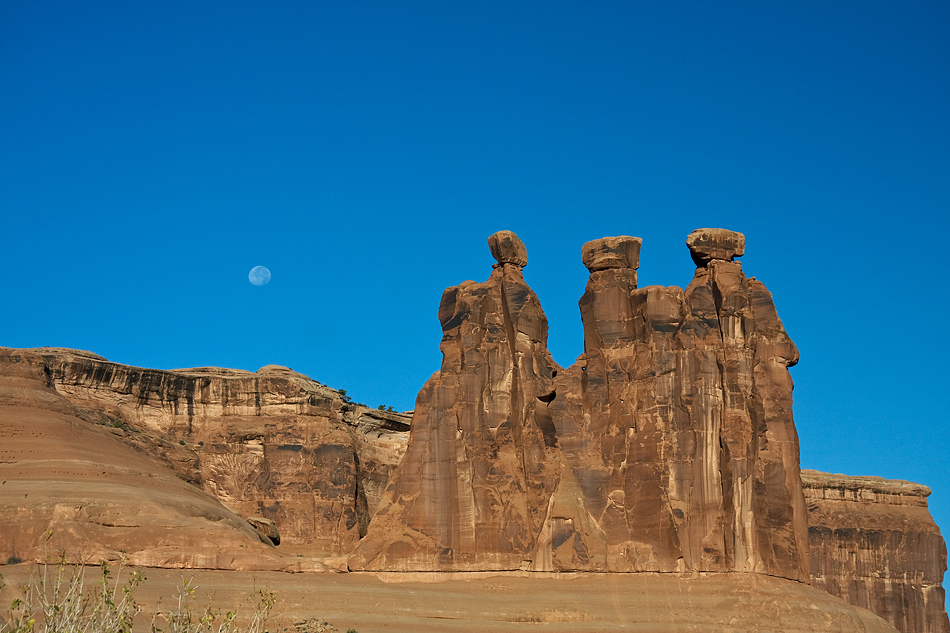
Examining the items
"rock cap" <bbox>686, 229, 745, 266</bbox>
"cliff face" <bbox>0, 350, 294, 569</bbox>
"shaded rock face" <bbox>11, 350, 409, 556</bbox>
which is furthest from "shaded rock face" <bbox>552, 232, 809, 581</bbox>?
"shaded rock face" <bbox>11, 350, 409, 556</bbox>

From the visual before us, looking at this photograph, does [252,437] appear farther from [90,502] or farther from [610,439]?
[610,439]

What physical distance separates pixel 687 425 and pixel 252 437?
3513 cm

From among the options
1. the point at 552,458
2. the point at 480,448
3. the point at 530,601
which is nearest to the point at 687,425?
the point at 552,458

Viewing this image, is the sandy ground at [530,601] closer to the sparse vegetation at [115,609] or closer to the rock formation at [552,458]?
the rock formation at [552,458]

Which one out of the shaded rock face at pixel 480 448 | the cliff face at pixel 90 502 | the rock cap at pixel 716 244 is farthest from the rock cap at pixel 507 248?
the cliff face at pixel 90 502

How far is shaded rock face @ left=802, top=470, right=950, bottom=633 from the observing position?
112750mm

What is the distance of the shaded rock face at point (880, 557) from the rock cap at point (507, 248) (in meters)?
50.4

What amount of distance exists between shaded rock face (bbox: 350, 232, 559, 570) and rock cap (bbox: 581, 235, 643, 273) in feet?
13.4

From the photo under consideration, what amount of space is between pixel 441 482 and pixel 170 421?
28467 millimetres

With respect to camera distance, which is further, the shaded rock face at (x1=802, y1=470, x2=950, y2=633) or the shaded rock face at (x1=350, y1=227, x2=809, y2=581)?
the shaded rock face at (x1=802, y1=470, x2=950, y2=633)

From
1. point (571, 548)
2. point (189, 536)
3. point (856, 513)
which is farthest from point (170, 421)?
point (856, 513)

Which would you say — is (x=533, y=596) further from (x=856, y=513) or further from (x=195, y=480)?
(x=856, y=513)

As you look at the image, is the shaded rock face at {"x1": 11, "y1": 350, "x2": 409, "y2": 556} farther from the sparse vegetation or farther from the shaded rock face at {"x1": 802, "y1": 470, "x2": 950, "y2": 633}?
the shaded rock face at {"x1": 802, "y1": 470, "x2": 950, "y2": 633}

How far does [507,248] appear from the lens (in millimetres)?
73812
